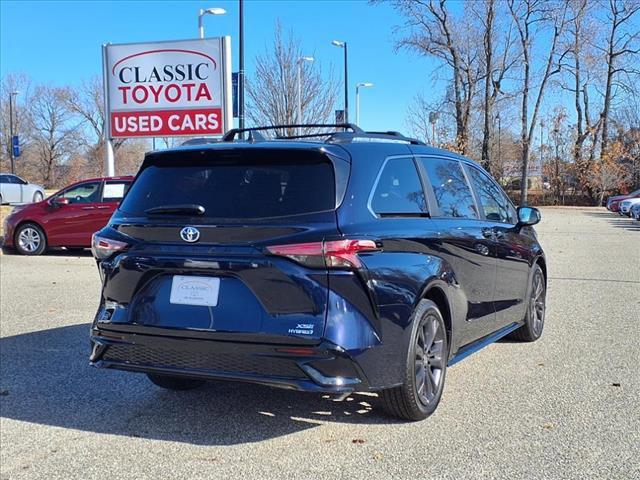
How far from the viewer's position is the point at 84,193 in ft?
47.4

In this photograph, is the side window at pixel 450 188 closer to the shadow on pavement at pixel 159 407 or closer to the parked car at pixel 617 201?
the shadow on pavement at pixel 159 407

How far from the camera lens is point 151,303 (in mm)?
3918

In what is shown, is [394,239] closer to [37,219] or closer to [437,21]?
[37,219]

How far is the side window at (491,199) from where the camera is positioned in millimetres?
5660

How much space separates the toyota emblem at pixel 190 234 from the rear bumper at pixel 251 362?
0.57 m

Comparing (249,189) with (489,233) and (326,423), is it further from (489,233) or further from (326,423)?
(489,233)

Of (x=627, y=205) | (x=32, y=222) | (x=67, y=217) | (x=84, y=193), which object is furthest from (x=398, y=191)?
(x=627, y=205)

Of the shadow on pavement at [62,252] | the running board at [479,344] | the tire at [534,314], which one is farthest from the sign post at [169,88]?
the running board at [479,344]

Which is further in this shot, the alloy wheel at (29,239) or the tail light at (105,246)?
the alloy wheel at (29,239)

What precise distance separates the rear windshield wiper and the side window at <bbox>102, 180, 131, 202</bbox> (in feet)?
35.4

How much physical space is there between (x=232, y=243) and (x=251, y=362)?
67cm

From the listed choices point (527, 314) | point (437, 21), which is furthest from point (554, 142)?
point (527, 314)

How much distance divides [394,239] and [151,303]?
1.49 m

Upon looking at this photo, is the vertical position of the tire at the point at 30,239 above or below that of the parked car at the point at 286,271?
below
